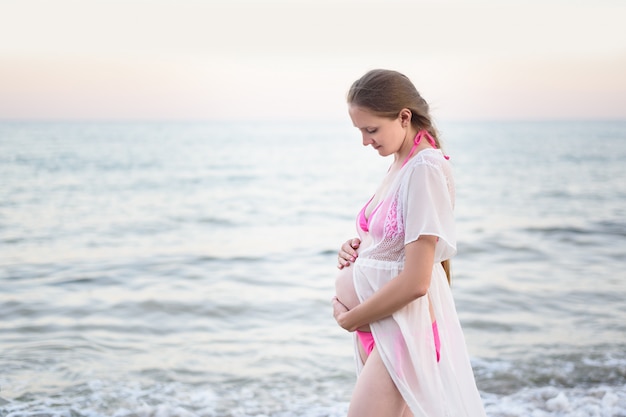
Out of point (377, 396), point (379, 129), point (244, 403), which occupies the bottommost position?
point (244, 403)

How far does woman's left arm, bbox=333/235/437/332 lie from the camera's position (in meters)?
2.27

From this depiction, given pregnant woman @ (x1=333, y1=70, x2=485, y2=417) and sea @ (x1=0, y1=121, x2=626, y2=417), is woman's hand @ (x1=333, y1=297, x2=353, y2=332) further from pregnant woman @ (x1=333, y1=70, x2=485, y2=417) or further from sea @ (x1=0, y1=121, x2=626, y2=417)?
sea @ (x1=0, y1=121, x2=626, y2=417)

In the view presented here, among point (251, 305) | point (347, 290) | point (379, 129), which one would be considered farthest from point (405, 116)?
point (251, 305)

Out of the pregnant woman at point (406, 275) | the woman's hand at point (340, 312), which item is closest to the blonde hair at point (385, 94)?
the pregnant woman at point (406, 275)

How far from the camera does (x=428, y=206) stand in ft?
7.43

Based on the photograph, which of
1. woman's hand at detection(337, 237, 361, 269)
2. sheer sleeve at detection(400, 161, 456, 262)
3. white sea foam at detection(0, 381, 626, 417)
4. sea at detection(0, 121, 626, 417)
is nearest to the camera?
sheer sleeve at detection(400, 161, 456, 262)

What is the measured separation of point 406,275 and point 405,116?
55cm

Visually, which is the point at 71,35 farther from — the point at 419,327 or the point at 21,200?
the point at 419,327

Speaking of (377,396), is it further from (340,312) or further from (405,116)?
(405,116)

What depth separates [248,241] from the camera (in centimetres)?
1270

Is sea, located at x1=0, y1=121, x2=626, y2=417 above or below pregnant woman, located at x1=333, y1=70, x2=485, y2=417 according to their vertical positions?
below

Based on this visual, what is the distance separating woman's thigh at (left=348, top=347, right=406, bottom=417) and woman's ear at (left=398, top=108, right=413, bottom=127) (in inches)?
31.5

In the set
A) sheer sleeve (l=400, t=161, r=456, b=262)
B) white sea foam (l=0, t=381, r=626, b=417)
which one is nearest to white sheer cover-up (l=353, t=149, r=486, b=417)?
sheer sleeve (l=400, t=161, r=456, b=262)

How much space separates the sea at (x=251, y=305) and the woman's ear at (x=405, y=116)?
9.8 inches
